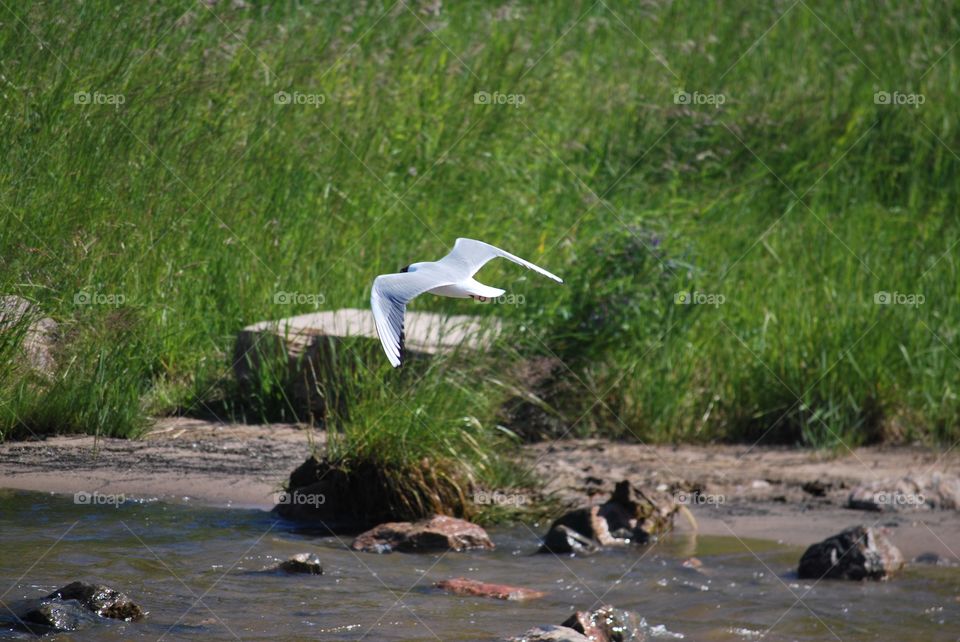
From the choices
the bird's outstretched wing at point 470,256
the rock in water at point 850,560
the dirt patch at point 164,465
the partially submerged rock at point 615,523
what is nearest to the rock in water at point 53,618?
the dirt patch at point 164,465

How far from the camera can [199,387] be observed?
7.64 m

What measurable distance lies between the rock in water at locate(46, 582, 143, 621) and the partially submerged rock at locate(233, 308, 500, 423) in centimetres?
236

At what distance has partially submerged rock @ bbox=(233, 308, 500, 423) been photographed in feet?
23.9

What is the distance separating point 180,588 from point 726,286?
482 cm

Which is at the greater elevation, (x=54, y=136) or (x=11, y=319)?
(x=54, y=136)

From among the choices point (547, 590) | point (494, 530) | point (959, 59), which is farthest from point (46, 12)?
point (959, 59)

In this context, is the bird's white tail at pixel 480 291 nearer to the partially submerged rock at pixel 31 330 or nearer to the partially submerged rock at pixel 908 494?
the partially submerged rock at pixel 31 330

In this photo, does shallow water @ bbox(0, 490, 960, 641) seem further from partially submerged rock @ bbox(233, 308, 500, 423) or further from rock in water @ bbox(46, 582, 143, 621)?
partially submerged rock @ bbox(233, 308, 500, 423)

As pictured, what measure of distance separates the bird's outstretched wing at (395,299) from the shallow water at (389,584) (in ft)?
3.85

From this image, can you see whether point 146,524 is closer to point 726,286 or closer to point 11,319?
point 11,319

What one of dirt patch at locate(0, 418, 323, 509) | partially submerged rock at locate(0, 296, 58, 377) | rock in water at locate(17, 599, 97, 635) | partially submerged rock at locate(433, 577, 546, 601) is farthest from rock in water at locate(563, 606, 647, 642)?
partially submerged rock at locate(0, 296, 58, 377)

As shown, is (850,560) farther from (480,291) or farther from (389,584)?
(480,291)

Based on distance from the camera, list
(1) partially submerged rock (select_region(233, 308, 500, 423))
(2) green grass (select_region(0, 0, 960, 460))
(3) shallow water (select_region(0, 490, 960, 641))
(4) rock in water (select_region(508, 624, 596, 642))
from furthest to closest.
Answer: (1) partially submerged rock (select_region(233, 308, 500, 423)) → (2) green grass (select_region(0, 0, 960, 460)) → (3) shallow water (select_region(0, 490, 960, 641)) → (4) rock in water (select_region(508, 624, 596, 642))

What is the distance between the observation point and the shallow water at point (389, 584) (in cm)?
508
